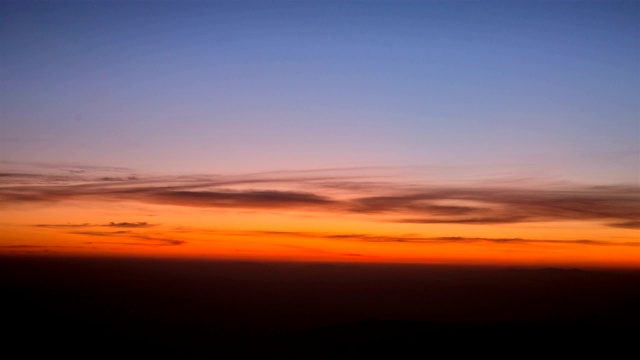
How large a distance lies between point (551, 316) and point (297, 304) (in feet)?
88.0

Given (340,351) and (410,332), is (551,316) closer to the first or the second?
(410,332)

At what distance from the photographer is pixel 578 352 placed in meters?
34.1

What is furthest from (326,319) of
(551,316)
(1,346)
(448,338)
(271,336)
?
(1,346)

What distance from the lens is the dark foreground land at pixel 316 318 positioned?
3444 centimetres

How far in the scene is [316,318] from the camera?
2089 inches

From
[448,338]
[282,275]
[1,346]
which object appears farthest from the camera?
[282,275]

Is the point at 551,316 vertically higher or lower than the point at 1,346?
lower

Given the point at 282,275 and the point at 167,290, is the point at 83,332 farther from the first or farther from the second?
the point at 282,275

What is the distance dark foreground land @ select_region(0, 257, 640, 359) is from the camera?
3444 cm

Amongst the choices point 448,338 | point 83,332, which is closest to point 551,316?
point 448,338

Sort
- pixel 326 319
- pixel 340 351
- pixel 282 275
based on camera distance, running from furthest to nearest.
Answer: pixel 282 275 → pixel 326 319 → pixel 340 351

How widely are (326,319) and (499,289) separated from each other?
31.8 metres

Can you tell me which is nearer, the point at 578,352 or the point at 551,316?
the point at 578,352

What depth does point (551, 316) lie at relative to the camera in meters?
48.5
